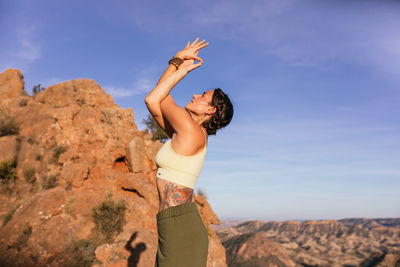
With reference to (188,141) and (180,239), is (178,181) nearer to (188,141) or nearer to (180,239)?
(188,141)

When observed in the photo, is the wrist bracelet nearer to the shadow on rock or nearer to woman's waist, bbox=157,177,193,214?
woman's waist, bbox=157,177,193,214

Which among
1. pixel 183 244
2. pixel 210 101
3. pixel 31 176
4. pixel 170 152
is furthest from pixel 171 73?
pixel 31 176

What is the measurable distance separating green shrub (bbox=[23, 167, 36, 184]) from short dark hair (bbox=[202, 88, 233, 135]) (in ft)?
42.3

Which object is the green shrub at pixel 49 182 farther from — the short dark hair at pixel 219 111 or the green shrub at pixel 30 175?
the short dark hair at pixel 219 111

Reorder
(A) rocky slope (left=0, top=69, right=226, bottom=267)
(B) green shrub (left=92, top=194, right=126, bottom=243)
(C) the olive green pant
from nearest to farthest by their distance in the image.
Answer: (C) the olive green pant → (A) rocky slope (left=0, top=69, right=226, bottom=267) → (B) green shrub (left=92, top=194, right=126, bottom=243)

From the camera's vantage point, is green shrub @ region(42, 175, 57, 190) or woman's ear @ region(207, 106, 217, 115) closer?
woman's ear @ region(207, 106, 217, 115)

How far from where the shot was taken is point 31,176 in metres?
13.0

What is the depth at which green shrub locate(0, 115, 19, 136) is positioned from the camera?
1489 cm

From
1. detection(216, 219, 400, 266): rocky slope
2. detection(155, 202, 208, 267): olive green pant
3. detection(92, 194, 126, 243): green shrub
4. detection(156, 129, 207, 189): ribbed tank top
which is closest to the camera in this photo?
detection(155, 202, 208, 267): olive green pant

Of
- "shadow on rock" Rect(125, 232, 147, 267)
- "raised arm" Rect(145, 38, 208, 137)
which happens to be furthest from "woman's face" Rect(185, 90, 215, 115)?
"shadow on rock" Rect(125, 232, 147, 267)

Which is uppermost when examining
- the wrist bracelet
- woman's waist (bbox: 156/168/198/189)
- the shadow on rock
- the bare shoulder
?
the wrist bracelet

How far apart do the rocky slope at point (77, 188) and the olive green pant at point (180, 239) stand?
7.55 metres

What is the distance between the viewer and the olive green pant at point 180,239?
7.09 feet

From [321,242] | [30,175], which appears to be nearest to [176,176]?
[30,175]
